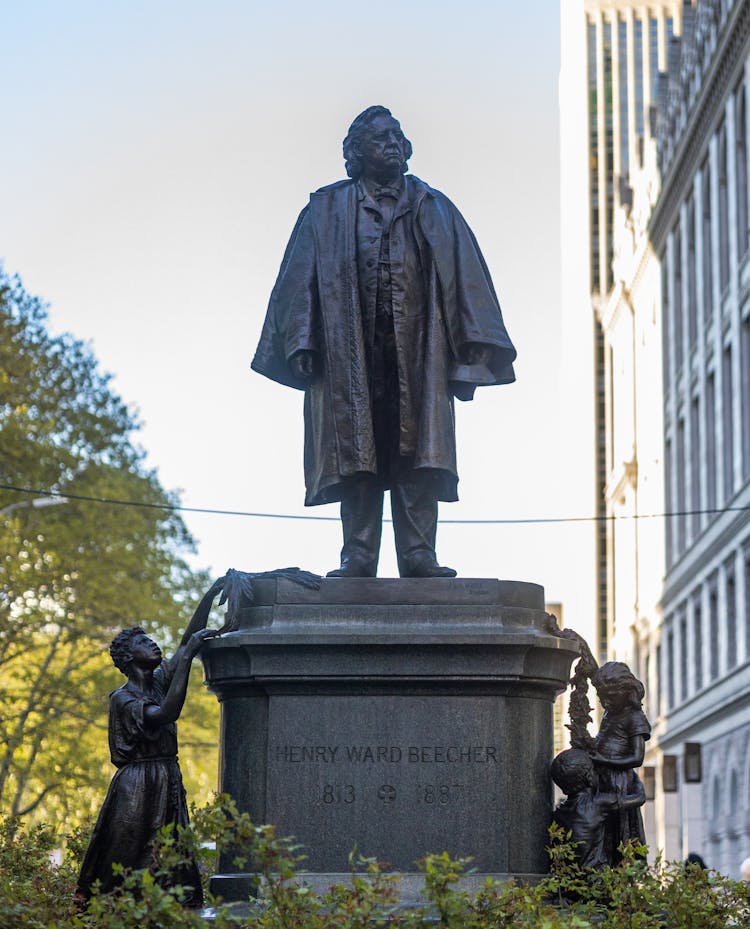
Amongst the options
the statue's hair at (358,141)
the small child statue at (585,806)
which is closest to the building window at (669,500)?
the statue's hair at (358,141)

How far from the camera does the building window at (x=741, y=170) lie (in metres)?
48.8

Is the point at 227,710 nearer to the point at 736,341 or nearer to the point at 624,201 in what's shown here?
the point at 736,341

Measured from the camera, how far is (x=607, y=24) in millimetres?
127500

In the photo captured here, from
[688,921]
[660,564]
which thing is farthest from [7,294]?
[688,921]

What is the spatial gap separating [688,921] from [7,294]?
113ft

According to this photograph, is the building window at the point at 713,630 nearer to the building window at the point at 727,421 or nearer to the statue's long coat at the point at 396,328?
the building window at the point at 727,421

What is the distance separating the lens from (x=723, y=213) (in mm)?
52469

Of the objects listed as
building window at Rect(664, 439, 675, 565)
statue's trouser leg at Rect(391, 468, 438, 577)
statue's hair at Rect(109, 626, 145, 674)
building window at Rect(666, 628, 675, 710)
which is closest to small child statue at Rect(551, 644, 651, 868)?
statue's trouser leg at Rect(391, 468, 438, 577)

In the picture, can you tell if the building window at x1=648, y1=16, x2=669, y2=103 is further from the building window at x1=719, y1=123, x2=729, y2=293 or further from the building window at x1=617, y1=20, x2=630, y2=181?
the building window at x1=719, y1=123, x2=729, y2=293

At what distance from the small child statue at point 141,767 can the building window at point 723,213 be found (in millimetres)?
43594

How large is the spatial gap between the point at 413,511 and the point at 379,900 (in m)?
3.21

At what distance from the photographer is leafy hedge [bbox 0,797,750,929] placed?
7254 millimetres

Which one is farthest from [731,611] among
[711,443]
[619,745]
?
[619,745]

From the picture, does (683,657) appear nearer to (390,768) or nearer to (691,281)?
(691,281)
